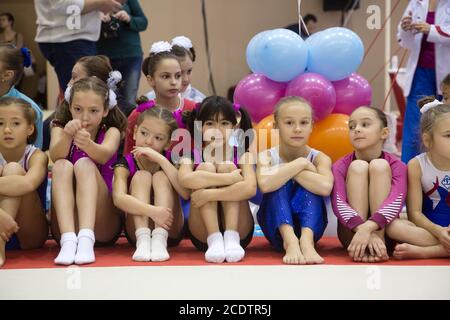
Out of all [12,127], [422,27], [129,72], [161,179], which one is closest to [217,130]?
[161,179]

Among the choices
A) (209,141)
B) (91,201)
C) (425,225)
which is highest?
(209,141)

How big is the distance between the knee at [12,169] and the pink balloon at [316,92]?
1.39 metres

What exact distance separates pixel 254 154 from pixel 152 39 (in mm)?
4742

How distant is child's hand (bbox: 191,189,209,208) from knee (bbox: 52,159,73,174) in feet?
1.37

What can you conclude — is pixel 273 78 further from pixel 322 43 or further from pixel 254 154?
pixel 254 154

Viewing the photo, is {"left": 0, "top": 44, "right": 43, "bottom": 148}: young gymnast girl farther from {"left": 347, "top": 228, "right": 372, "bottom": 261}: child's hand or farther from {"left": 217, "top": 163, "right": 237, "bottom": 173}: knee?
{"left": 347, "top": 228, "right": 372, "bottom": 261}: child's hand

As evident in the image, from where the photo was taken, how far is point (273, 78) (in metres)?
3.08

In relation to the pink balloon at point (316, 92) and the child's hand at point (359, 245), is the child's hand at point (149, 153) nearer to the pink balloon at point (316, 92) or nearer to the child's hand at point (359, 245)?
the child's hand at point (359, 245)

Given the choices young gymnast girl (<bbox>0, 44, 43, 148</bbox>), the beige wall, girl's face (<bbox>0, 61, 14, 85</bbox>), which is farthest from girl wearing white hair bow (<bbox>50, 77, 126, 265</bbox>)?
the beige wall

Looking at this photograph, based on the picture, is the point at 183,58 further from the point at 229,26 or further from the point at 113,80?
the point at 229,26

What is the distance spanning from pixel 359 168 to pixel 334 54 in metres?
1.04

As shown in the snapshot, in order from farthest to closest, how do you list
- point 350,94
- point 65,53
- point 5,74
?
point 350,94 < point 65,53 < point 5,74

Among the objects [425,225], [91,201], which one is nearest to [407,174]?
[425,225]

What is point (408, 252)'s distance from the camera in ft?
6.59
